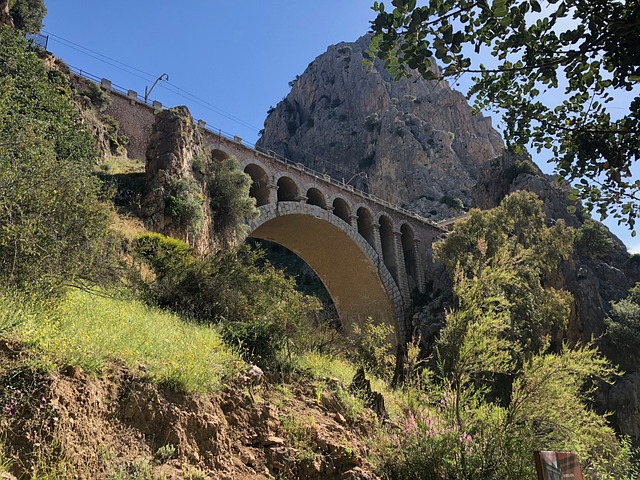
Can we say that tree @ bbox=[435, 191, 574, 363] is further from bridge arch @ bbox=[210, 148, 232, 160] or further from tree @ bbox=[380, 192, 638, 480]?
bridge arch @ bbox=[210, 148, 232, 160]

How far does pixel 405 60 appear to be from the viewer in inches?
124

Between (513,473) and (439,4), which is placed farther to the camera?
(513,473)

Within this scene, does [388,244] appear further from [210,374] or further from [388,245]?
[210,374]

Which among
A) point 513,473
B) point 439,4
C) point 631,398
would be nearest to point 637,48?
point 439,4

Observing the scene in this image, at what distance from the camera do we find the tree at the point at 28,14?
17734mm

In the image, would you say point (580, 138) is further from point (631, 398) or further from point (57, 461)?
point (631, 398)

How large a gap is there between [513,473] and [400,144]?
144 feet

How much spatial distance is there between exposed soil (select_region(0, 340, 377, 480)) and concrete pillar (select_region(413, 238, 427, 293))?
24107mm

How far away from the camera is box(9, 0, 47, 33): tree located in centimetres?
1773

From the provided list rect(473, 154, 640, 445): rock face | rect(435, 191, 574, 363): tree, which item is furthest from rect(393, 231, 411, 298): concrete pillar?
rect(435, 191, 574, 363): tree

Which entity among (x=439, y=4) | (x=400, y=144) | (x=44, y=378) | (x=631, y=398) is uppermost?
(x=400, y=144)

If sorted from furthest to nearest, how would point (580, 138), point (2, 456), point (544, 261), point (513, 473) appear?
point (544, 261) → point (513, 473) → point (580, 138) → point (2, 456)

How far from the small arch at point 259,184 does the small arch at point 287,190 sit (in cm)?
153

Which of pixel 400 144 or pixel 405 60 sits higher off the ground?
pixel 400 144
